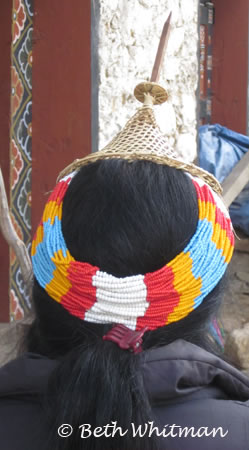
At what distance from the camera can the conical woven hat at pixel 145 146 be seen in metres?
1.25

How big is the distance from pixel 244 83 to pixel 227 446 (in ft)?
15.2

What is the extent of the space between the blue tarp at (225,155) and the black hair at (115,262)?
131 inches

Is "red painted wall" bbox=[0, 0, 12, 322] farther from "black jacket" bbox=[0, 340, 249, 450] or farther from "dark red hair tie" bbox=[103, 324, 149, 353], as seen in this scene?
"dark red hair tie" bbox=[103, 324, 149, 353]

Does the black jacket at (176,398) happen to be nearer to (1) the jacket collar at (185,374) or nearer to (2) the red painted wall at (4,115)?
(1) the jacket collar at (185,374)

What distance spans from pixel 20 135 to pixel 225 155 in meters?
1.73

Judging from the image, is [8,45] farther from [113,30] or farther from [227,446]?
[227,446]

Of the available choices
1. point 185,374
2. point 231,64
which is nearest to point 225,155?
point 231,64

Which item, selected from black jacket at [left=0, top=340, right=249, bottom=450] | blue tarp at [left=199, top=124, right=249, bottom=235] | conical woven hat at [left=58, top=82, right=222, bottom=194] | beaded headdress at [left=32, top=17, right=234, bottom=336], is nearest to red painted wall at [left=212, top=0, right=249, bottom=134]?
blue tarp at [left=199, top=124, right=249, bottom=235]

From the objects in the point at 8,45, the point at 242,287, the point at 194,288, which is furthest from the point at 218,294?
the point at 242,287

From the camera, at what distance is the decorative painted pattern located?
342 centimetres

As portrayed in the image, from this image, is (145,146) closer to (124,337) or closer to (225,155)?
(124,337)

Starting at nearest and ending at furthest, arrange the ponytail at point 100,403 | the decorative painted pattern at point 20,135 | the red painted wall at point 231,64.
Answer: the ponytail at point 100,403 < the decorative painted pattern at point 20,135 < the red painted wall at point 231,64

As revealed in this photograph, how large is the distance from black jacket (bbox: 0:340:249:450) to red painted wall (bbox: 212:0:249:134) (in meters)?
4.41

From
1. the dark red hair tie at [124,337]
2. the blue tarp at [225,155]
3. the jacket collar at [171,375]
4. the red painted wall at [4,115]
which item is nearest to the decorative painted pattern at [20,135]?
the red painted wall at [4,115]
